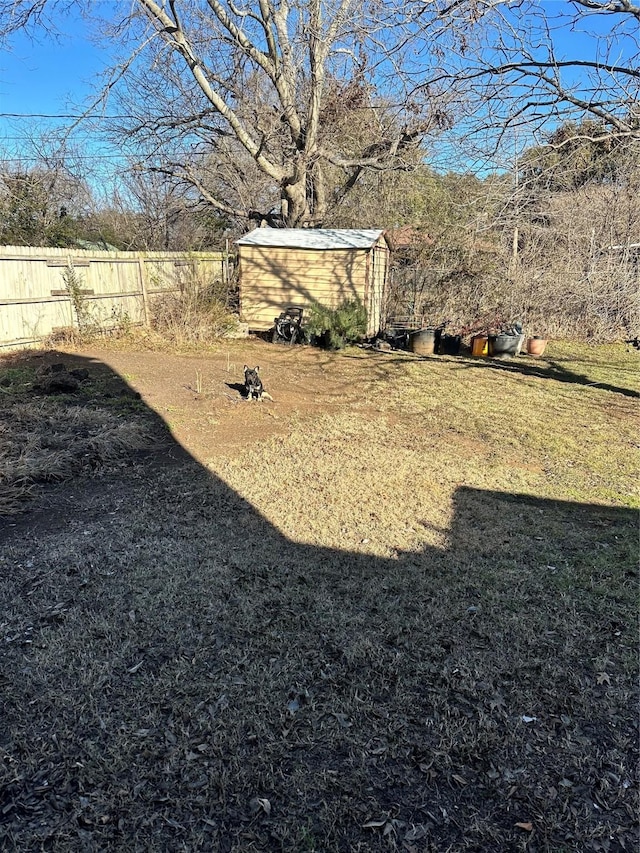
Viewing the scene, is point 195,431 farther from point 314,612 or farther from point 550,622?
point 550,622

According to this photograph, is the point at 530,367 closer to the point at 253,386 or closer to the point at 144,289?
the point at 253,386

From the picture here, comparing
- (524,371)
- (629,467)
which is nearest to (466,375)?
(524,371)

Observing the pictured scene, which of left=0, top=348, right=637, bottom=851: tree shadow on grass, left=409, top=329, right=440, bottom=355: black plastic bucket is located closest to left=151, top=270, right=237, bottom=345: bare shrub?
left=409, top=329, right=440, bottom=355: black plastic bucket

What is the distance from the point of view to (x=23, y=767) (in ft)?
5.95

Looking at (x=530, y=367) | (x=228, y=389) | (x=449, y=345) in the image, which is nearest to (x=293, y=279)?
(x=449, y=345)

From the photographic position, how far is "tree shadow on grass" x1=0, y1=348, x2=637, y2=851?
1.67 m

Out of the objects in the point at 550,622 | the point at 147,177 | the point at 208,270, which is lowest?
the point at 550,622

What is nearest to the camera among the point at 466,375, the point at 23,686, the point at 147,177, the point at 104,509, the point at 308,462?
the point at 23,686

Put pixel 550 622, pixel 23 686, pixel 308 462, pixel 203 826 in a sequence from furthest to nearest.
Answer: pixel 308 462, pixel 550 622, pixel 23 686, pixel 203 826

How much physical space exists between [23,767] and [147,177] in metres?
19.8

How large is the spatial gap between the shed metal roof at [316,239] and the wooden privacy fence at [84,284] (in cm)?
154

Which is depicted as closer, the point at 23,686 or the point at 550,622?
the point at 23,686

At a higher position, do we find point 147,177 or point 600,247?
point 147,177

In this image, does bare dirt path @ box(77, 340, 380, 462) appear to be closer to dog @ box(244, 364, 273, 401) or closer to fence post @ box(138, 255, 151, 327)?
dog @ box(244, 364, 273, 401)
